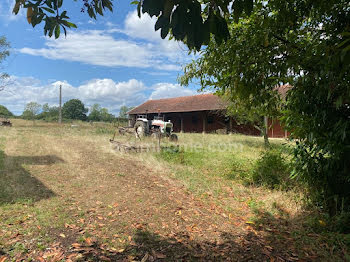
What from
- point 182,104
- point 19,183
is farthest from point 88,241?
point 182,104

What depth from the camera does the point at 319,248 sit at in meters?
3.06

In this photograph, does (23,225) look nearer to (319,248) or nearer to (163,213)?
(163,213)

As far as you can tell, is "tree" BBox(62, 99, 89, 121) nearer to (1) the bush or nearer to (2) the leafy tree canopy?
(1) the bush

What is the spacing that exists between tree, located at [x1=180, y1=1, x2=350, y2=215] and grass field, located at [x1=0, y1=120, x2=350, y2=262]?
2.62 feet

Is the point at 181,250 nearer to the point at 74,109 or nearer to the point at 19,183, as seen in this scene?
the point at 19,183

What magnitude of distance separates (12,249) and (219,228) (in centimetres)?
292

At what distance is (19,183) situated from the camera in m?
5.41

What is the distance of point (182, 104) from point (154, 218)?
2413 cm

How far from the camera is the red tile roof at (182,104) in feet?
78.2

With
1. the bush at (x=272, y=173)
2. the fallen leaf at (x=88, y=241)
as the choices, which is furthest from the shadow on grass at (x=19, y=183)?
the bush at (x=272, y=173)

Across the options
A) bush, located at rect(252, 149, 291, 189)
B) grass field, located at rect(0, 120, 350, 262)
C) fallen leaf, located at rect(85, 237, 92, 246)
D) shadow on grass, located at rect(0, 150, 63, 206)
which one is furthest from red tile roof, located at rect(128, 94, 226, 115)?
fallen leaf, located at rect(85, 237, 92, 246)

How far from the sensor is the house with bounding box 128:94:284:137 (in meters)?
22.4

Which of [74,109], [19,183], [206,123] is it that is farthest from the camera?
[74,109]

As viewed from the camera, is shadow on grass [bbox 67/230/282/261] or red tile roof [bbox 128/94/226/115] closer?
shadow on grass [bbox 67/230/282/261]
